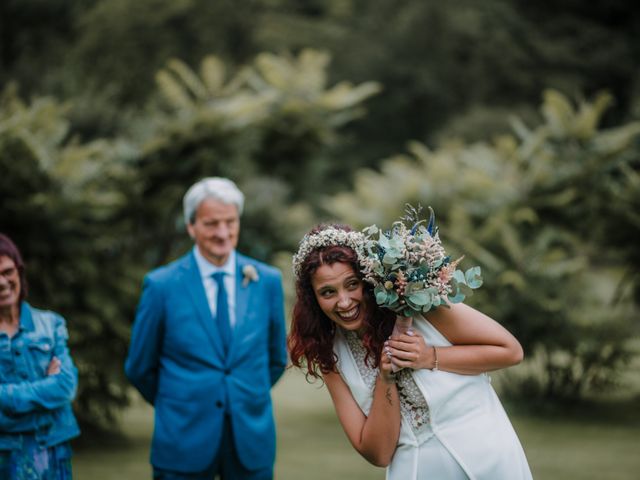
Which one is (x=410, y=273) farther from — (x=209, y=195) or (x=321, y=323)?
(x=209, y=195)

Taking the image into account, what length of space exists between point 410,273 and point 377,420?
617 mm

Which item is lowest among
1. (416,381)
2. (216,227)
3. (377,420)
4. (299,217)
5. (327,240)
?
(377,420)

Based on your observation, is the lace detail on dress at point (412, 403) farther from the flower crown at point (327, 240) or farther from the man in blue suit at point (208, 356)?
the man in blue suit at point (208, 356)

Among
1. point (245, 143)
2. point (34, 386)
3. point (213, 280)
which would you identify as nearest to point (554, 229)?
point (245, 143)

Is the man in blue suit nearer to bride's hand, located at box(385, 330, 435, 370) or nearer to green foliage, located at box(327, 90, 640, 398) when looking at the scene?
bride's hand, located at box(385, 330, 435, 370)

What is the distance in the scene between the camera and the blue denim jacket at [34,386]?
4086mm

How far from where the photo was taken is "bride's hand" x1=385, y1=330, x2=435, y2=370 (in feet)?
10.3

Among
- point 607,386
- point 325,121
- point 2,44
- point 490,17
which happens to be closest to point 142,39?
point 2,44

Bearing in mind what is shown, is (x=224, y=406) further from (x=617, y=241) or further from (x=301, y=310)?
(x=617, y=241)

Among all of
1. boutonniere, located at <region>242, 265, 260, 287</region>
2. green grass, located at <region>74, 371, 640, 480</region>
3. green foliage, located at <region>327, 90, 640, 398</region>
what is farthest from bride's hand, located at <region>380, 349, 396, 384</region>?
green foliage, located at <region>327, 90, 640, 398</region>

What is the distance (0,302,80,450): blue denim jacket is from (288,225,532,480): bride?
1.54 meters

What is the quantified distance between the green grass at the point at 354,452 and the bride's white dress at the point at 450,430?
390 centimetres

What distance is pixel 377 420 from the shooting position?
3.25 m

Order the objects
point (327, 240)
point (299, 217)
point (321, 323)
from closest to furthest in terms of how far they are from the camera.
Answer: point (327, 240) < point (321, 323) < point (299, 217)
